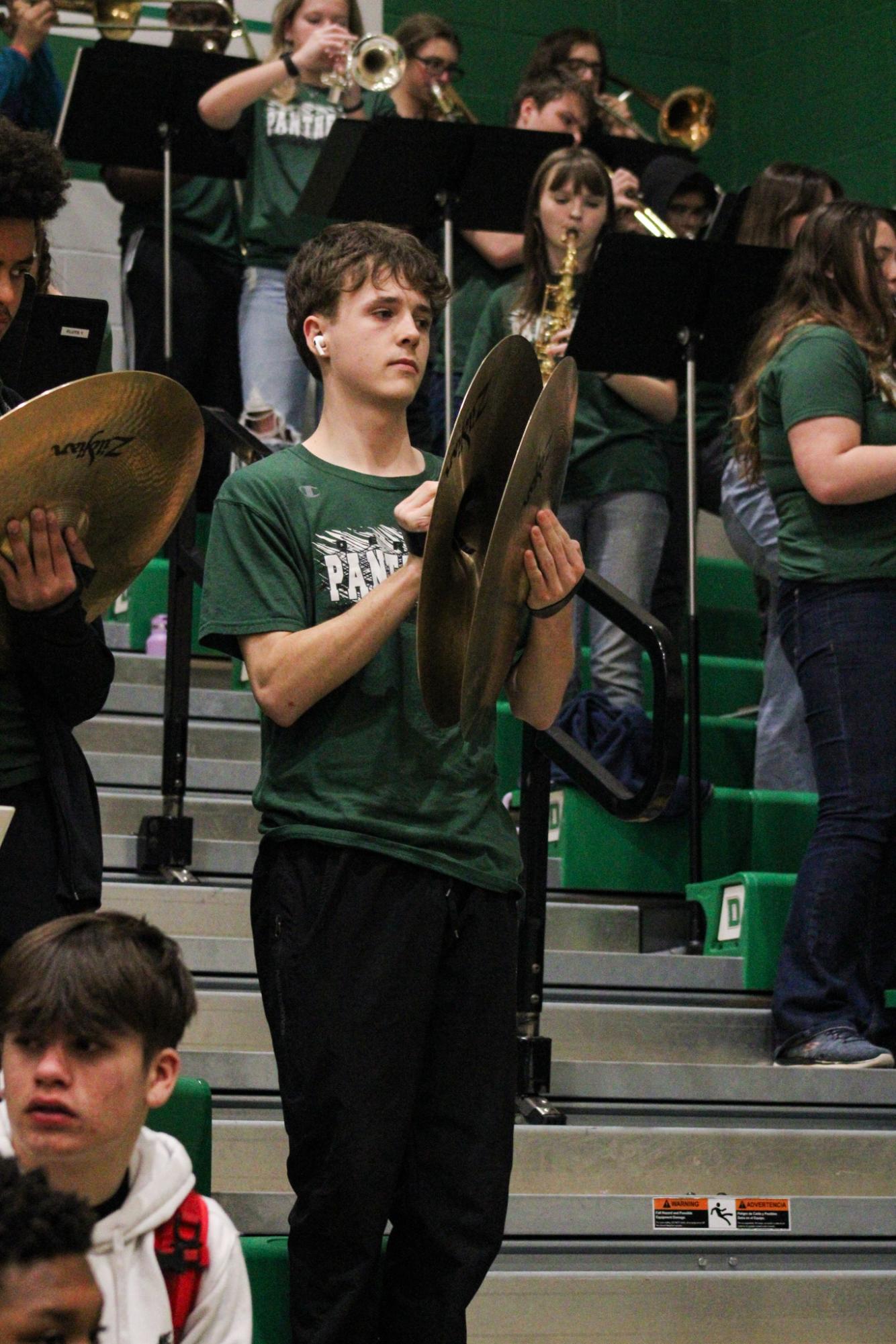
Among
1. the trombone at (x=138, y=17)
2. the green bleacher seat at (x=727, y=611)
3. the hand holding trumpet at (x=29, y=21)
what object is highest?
the trombone at (x=138, y=17)

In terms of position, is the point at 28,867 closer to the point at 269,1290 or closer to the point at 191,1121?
the point at 191,1121

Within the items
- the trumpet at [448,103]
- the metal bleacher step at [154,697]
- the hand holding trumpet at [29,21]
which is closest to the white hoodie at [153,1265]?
the metal bleacher step at [154,697]

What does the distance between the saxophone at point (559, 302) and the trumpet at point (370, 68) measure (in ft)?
3.56

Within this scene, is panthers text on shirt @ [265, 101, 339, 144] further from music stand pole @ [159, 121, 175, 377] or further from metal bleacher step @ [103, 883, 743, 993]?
metal bleacher step @ [103, 883, 743, 993]

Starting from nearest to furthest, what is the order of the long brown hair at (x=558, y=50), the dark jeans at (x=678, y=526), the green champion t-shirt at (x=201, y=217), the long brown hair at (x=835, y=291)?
1. the long brown hair at (x=835, y=291)
2. the dark jeans at (x=678, y=526)
3. the green champion t-shirt at (x=201, y=217)
4. the long brown hair at (x=558, y=50)

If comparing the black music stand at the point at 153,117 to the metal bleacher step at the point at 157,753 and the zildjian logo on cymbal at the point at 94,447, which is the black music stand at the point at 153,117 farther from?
the zildjian logo on cymbal at the point at 94,447

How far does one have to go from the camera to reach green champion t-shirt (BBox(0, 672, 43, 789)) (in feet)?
7.68

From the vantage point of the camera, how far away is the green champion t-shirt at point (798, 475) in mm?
3719

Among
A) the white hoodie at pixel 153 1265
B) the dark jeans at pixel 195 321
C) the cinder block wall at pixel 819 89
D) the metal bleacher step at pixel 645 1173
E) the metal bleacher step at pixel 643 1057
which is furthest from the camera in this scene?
the cinder block wall at pixel 819 89

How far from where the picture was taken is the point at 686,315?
455cm

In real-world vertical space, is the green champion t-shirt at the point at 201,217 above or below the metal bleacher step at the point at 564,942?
above

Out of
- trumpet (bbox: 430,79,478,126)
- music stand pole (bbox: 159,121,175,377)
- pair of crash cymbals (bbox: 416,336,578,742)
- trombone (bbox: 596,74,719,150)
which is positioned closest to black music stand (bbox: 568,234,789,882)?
music stand pole (bbox: 159,121,175,377)

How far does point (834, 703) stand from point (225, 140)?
2.67 m

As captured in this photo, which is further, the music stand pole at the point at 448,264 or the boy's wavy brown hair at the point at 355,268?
the music stand pole at the point at 448,264
